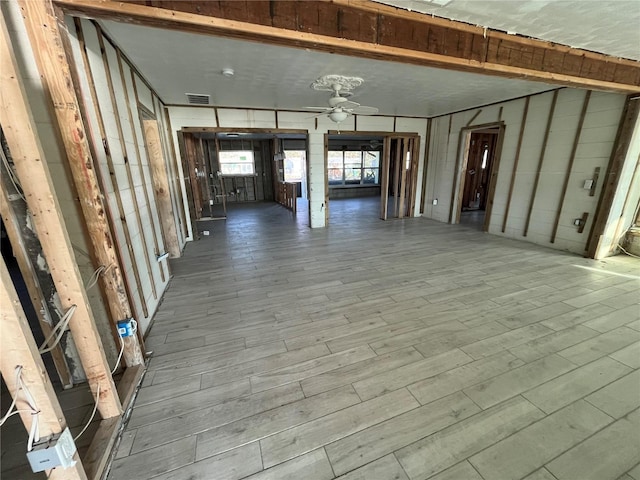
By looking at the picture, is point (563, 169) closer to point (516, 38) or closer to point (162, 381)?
point (516, 38)

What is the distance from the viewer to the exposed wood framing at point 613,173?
3.50 meters

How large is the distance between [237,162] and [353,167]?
16.7 feet

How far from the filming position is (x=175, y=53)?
269cm

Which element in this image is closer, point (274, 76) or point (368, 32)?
point (368, 32)

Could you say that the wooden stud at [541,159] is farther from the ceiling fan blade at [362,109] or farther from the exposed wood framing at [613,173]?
the ceiling fan blade at [362,109]

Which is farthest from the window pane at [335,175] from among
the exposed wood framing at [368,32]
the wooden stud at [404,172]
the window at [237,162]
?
the exposed wood framing at [368,32]

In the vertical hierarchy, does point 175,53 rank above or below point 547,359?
above

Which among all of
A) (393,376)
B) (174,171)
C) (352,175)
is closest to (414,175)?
(352,175)

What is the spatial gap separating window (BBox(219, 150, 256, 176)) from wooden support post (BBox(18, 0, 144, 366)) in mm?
9341

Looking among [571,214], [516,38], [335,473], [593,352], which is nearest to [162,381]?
[335,473]

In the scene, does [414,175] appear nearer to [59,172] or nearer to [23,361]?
[59,172]

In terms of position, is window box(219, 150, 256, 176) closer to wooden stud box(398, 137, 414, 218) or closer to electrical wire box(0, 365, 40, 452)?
wooden stud box(398, 137, 414, 218)

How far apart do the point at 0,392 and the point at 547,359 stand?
387 cm

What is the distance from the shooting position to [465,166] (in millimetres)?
6113
